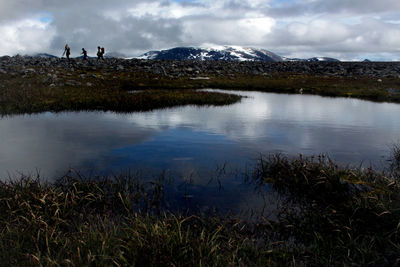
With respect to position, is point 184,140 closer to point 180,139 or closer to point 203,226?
point 180,139

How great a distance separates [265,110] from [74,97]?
15223mm

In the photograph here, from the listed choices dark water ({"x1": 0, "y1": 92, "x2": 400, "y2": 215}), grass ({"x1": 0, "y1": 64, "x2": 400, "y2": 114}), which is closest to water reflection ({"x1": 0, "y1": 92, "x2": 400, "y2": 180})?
dark water ({"x1": 0, "y1": 92, "x2": 400, "y2": 215})

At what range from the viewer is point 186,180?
894cm

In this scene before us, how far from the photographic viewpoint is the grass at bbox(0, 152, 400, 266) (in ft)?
15.6

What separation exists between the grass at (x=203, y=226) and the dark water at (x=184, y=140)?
1745 millimetres

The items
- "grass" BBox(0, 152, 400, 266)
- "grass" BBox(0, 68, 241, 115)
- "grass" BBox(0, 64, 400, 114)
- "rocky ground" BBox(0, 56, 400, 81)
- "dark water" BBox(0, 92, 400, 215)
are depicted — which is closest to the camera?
"grass" BBox(0, 152, 400, 266)

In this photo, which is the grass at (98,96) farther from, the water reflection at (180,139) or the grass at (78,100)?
the water reflection at (180,139)

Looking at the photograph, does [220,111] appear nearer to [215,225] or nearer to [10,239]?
[215,225]

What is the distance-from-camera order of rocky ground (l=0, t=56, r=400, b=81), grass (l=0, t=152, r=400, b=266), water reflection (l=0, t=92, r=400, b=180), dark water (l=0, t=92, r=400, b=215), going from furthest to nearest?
rocky ground (l=0, t=56, r=400, b=81) → water reflection (l=0, t=92, r=400, b=180) → dark water (l=0, t=92, r=400, b=215) → grass (l=0, t=152, r=400, b=266)

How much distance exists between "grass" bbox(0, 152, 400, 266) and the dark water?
5.72ft

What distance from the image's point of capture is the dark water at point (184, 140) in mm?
10156

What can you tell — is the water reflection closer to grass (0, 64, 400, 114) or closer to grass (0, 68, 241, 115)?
grass (0, 68, 241, 115)

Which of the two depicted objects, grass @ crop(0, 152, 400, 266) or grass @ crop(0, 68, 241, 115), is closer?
grass @ crop(0, 152, 400, 266)

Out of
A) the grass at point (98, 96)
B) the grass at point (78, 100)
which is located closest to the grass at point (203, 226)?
the grass at point (78, 100)
